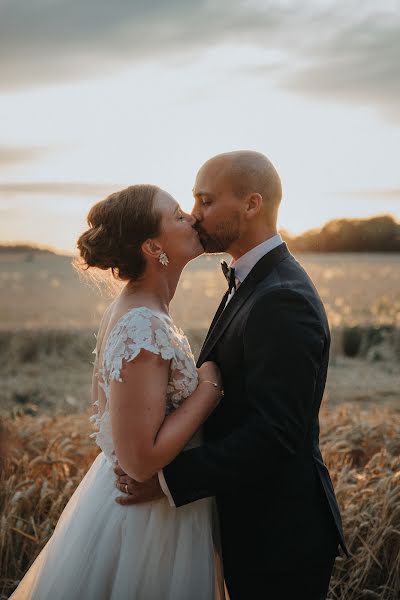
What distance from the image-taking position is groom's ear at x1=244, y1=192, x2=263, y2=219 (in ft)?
10.7

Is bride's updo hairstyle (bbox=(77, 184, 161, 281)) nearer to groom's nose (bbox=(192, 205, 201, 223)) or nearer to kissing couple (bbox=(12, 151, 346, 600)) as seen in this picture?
kissing couple (bbox=(12, 151, 346, 600))

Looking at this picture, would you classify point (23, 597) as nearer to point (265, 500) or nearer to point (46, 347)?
point (265, 500)

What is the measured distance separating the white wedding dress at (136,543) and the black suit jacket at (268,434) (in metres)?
0.15

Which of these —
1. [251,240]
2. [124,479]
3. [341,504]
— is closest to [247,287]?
[251,240]

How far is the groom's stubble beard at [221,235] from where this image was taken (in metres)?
3.29

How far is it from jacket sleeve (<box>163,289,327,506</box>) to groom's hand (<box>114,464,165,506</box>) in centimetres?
12

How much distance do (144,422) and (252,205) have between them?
1138 millimetres

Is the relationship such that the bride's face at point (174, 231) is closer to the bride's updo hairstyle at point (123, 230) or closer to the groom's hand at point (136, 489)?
the bride's updo hairstyle at point (123, 230)

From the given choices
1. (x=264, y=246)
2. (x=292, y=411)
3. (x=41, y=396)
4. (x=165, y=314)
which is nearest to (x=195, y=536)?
(x=292, y=411)

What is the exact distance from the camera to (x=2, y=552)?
440 centimetres

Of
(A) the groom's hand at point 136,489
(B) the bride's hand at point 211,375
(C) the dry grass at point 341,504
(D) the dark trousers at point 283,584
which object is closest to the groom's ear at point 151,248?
(B) the bride's hand at point 211,375

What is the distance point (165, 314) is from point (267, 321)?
538 mm

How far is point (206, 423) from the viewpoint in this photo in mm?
3176

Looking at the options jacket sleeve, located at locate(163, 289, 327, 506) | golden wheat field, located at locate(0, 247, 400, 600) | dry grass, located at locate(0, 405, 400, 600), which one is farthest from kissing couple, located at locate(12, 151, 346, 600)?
dry grass, located at locate(0, 405, 400, 600)
